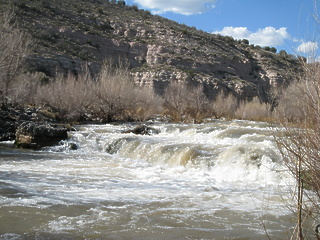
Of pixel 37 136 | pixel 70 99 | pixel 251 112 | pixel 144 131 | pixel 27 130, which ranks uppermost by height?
pixel 251 112

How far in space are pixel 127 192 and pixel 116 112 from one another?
15.4m

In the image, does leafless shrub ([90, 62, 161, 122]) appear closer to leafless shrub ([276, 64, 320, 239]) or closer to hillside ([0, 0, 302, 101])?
hillside ([0, 0, 302, 101])

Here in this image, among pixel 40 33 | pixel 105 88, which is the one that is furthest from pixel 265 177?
pixel 40 33

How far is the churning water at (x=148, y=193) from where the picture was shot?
16.8 feet

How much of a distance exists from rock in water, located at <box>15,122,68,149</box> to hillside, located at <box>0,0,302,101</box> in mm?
18681

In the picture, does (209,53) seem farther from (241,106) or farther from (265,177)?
(265,177)

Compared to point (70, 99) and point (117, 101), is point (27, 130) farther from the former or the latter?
point (117, 101)

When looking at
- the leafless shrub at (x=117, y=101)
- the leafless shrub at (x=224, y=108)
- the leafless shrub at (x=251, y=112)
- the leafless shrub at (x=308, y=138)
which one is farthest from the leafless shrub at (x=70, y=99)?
the leafless shrub at (x=308, y=138)

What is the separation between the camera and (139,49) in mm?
49781

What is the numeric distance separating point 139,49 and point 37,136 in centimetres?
3675

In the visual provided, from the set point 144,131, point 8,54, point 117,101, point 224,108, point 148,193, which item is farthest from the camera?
point 224,108

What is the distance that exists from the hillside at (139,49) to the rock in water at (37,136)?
18681 millimetres

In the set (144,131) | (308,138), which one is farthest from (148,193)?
(144,131)

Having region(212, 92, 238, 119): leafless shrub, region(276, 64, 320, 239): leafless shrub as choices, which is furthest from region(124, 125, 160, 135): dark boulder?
region(276, 64, 320, 239): leafless shrub
